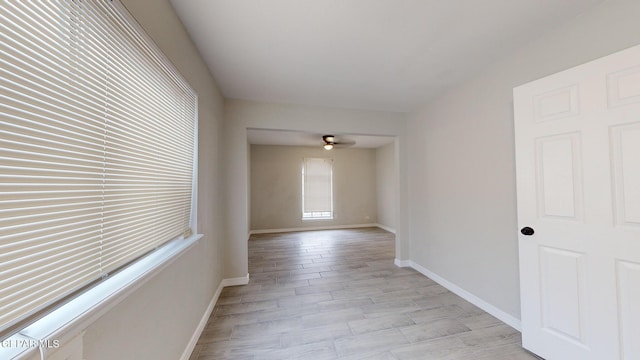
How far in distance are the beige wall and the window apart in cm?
13

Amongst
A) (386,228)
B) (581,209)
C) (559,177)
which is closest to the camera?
(581,209)

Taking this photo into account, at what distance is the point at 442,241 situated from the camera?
9.88 ft

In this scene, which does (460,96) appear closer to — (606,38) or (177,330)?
(606,38)

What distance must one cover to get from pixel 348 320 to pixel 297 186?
4759 mm

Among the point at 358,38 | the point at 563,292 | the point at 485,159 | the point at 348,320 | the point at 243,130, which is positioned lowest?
the point at 348,320

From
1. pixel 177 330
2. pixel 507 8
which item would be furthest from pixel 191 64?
pixel 507 8

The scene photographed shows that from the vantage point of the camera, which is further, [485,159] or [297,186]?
[297,186]

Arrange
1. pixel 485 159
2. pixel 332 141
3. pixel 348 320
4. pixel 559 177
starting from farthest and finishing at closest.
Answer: pixel 332 141 < pixel 485 159 < pixel 348 320 < pixel 559 177

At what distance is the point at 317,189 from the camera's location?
683cm

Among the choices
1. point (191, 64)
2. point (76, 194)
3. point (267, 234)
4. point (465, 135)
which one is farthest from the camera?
point (267, 234)

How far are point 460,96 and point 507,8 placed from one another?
1.19 meters

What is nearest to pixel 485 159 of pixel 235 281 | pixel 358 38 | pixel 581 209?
→ pixel 581 209

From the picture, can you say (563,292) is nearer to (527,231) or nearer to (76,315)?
(527,231)

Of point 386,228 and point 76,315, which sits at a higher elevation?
point 76,315
